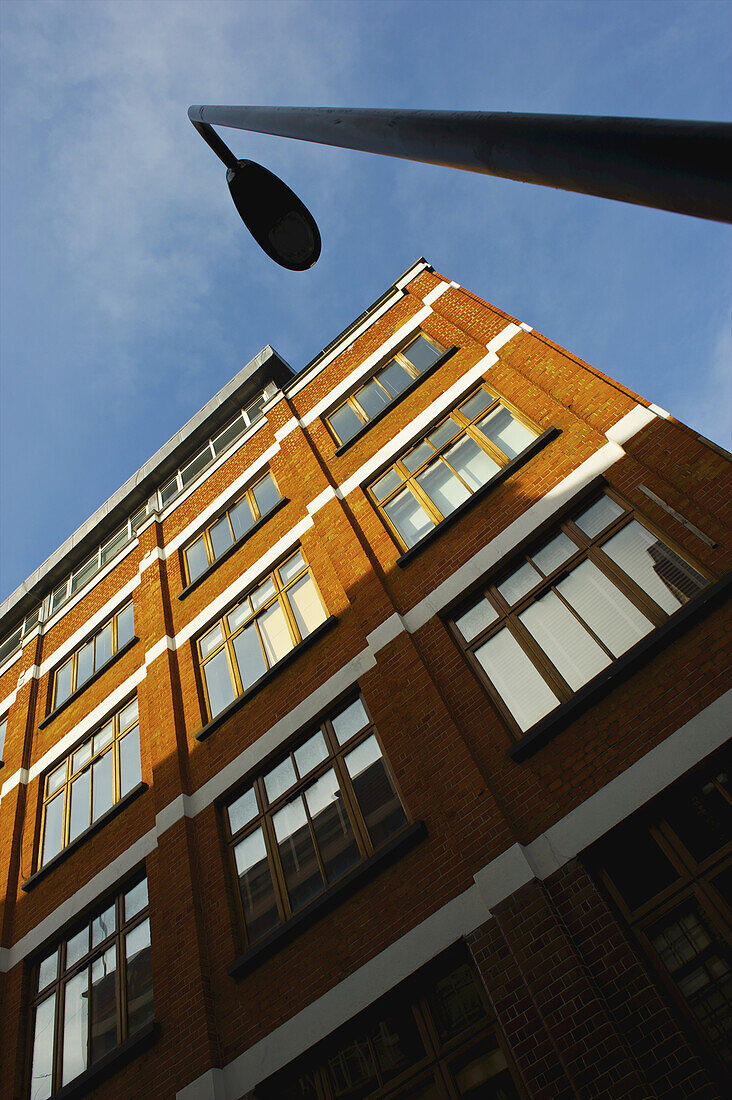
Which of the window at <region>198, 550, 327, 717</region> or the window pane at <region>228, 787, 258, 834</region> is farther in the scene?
the window at <region>198, 550, 327, 717</region>

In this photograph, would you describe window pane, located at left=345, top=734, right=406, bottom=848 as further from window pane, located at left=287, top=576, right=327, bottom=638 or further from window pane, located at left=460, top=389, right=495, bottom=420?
window pane, located at left=460, top=389, right=495, bottom=420

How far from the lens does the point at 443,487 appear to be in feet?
37.2

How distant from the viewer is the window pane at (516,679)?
8.16m

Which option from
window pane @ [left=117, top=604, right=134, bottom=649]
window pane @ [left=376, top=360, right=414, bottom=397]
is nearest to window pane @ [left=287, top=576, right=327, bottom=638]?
window pane @ [left=376, top=360, right=414, bottom=397]

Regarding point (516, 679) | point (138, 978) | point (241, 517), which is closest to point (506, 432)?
point (516, 679)

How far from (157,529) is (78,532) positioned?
4214mm

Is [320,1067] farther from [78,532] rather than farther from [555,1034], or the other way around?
[78,532]

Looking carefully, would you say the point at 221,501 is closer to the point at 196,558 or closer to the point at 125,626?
the point at 196,558

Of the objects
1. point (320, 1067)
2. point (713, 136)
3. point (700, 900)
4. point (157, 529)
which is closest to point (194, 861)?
point (320, 1067)

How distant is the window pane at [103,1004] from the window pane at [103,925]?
9.9 inches

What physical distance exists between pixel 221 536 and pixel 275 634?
363 centimetres

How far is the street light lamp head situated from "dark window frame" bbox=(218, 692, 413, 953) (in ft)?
18.9

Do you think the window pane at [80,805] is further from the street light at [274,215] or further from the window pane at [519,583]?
the street light at [274,215]

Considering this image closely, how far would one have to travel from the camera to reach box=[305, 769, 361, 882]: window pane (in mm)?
8547
